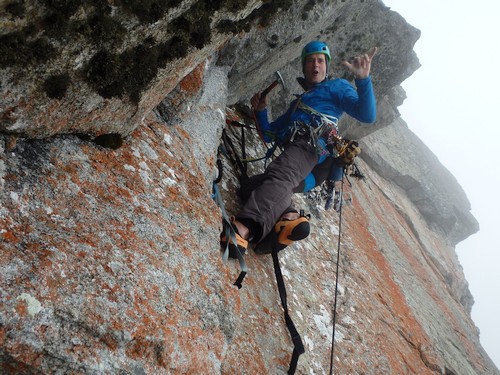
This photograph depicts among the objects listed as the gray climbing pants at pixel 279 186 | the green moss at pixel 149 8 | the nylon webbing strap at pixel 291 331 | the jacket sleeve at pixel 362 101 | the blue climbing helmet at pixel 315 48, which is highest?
the blue climbing helmet at pixel 315 48

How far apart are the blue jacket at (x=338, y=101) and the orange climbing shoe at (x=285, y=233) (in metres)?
1.84

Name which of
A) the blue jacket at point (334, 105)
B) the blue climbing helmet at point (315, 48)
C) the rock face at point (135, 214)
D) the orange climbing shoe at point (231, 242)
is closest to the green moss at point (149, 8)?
the rock face at point (135, 214)

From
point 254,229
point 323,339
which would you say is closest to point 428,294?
point 323,339

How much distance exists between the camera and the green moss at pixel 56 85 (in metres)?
2.41

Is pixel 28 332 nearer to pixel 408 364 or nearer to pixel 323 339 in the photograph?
pixel 323 339

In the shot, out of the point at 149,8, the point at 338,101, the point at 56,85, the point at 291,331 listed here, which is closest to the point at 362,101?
the point at 338,101

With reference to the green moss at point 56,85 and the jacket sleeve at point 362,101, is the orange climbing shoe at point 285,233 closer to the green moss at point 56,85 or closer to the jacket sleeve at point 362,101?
the jacket sleeve at point 362,101

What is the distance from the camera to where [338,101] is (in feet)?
20.1

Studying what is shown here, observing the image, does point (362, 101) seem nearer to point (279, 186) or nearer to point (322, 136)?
point (322, 136)

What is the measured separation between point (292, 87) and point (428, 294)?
246 inches

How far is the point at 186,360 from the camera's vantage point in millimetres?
2646

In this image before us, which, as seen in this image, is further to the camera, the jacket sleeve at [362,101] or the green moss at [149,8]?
the jacket sleeve at [362,101]

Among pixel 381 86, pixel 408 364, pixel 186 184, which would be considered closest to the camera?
pixel 186 184

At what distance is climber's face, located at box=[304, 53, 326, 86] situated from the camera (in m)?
6.75
